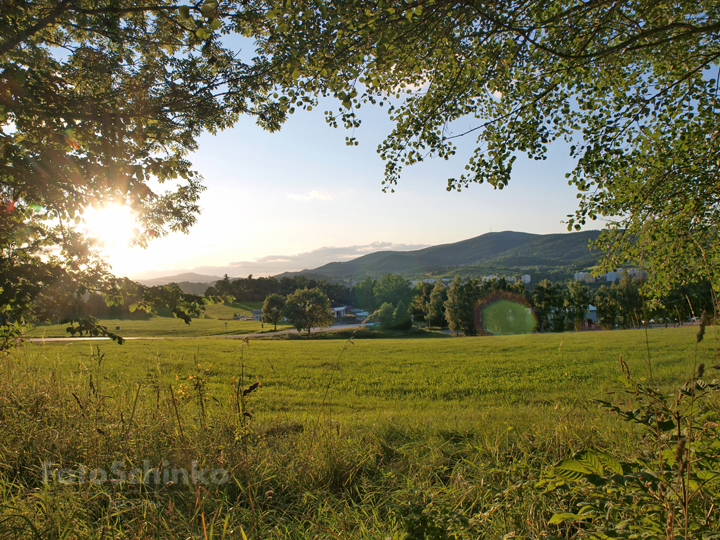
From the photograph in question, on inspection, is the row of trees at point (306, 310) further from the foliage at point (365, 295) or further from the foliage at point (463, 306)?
the foliage at point (365, 295)

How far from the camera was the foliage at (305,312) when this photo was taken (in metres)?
49.6

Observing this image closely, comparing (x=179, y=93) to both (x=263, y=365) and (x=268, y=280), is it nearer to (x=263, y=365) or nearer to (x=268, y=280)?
(x=263, y=365)

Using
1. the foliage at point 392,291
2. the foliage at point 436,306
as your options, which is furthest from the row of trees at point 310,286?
the foliage at point 436,306

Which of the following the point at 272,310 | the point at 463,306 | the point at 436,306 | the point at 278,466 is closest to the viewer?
the point at 278,466

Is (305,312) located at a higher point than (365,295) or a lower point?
higher

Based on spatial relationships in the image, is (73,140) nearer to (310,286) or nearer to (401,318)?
(401,318)

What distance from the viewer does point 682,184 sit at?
5328 mm

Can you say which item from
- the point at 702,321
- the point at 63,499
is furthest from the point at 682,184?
the point at 63,499

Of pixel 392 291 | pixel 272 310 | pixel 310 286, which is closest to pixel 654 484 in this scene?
pixel 272 310

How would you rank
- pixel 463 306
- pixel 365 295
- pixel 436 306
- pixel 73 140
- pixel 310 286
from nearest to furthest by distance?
pixel 73 140
pixel 463 306
pixel 436 306
pixel 310 286
pixel 365 295

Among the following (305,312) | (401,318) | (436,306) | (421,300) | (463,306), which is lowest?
(401,318)

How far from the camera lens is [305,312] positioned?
49969mm

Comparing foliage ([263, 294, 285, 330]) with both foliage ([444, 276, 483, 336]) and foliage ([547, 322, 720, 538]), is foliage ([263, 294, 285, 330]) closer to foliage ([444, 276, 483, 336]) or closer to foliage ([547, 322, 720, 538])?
foliage ([444, 276, 483, 336])

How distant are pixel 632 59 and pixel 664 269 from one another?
3331 mm
